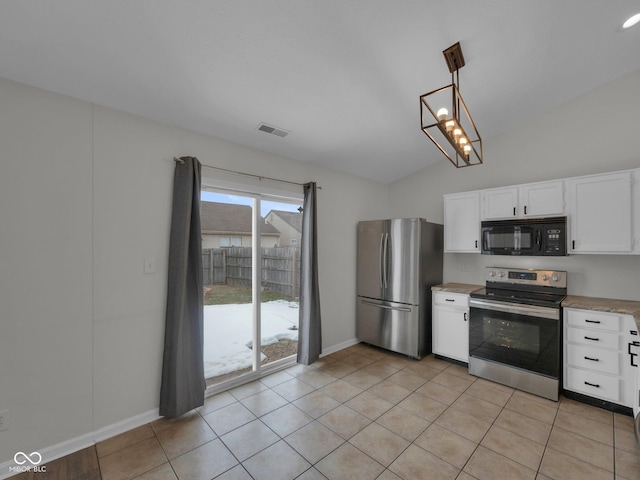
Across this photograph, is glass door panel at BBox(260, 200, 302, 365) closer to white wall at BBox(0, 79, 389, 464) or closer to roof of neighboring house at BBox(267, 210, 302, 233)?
roof of neighboring house at BBox(267, 210, 302, 233)

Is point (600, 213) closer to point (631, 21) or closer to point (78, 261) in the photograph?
point (631, 21)

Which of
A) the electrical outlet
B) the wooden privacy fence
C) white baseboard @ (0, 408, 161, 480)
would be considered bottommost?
white baseboard @ (0, 408, 161, 480)

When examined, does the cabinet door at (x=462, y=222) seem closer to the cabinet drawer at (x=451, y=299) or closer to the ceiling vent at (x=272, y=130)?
the cabinet drawer at (x=451, y=299)

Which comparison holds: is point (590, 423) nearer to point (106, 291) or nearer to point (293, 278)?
point (293, 278)

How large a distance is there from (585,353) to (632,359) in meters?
0.30

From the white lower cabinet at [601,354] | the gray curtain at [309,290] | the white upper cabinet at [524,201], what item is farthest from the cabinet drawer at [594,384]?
the gray curtain at [309,290]

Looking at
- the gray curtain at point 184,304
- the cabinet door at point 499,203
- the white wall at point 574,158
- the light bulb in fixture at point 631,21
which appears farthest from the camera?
the cabinet door at point 499,203

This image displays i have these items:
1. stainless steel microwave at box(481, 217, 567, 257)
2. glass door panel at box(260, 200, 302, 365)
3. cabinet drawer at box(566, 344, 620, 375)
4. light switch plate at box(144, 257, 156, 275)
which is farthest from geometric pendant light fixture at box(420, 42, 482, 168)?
light switch plate at box(144, 257, 156, 275)

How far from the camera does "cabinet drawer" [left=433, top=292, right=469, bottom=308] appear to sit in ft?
10.8

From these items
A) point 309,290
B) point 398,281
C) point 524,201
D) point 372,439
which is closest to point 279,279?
point 309,290

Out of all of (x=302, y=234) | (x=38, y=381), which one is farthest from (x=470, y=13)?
(x=38, y=381)

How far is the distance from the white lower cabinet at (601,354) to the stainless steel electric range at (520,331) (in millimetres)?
100

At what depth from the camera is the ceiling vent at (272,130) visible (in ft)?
8.79

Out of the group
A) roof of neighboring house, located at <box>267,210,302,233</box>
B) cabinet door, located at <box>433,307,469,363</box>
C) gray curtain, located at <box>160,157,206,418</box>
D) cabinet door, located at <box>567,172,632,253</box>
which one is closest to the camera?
gray curtain, located at <box>160,157,206,418</box>
